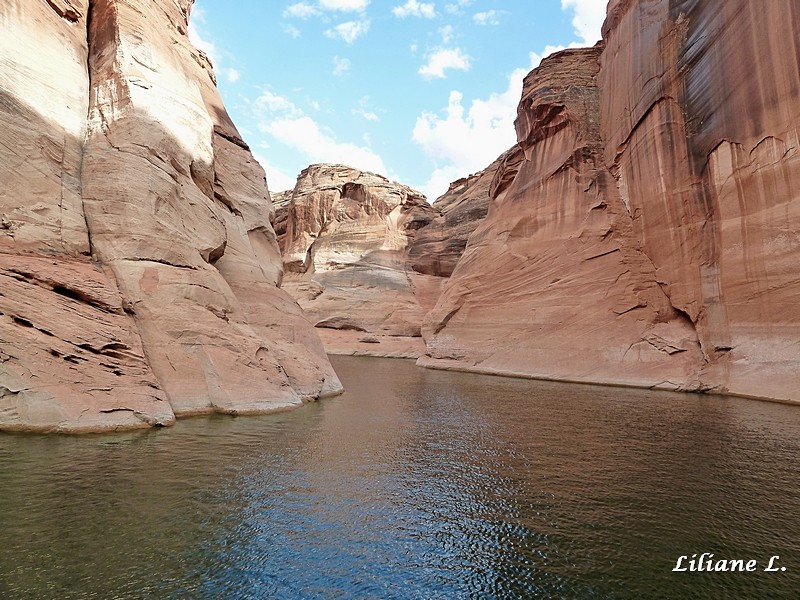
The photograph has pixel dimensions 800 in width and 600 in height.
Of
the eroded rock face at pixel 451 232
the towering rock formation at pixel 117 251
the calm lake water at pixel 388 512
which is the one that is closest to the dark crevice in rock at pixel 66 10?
the towering rock formation at pixel 117 251

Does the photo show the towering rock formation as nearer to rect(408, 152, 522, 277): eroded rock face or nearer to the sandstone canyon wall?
the sandstone canyon wall

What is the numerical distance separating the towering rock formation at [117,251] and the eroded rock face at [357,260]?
2315cm

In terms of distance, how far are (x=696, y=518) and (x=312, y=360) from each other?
9.70m

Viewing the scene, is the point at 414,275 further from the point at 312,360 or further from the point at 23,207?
the point at 23,207

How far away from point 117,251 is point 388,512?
7500mm

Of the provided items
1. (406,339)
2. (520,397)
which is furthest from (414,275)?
(520,397)

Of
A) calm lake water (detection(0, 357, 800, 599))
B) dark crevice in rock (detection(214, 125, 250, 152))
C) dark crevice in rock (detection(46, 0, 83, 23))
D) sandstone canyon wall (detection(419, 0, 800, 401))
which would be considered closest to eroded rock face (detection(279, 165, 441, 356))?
sandstone canyon wall (detection(419, 0, 800, 401))

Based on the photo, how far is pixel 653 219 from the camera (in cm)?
1872

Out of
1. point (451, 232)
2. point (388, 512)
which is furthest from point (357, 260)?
point (388, 512)

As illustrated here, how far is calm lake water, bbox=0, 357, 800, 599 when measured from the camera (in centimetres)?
328

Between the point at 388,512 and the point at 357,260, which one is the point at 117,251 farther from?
the point at 357,260

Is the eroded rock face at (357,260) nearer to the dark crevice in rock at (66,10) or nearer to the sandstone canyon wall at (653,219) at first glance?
the sandstone canyon wall at (653,219)

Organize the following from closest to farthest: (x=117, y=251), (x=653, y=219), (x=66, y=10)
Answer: (x=117, y=251) < (x=66, y=10) < (x=653, y=219)

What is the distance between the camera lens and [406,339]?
36.0m
